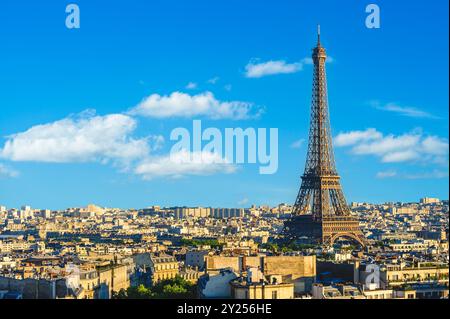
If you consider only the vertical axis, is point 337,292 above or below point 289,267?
below

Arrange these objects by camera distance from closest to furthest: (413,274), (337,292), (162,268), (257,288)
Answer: (257,288)
(337,292)
(413,274)
(162,268)

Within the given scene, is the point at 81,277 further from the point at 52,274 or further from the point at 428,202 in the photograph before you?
the point at 428,202

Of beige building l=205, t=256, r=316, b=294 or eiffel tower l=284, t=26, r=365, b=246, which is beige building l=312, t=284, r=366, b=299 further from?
eiffel tower l=284, t=26, r=365, b=246

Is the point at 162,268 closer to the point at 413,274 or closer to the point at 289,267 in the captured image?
the point at 289,267

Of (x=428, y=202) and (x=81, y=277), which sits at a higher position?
(x=428, y=202)

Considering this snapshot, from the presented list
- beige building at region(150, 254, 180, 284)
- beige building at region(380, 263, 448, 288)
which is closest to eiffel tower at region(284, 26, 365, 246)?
beige building at region(150, 254, 180, 284)

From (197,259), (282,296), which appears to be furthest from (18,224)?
(282,296)

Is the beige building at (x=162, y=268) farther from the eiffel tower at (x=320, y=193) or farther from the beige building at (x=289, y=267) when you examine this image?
the eiffel tower at (x=320, y=193)

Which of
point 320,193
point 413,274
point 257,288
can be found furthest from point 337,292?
point 320,193

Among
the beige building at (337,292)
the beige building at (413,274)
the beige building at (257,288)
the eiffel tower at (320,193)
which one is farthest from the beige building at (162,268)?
the eiffel tower at (320,193)
